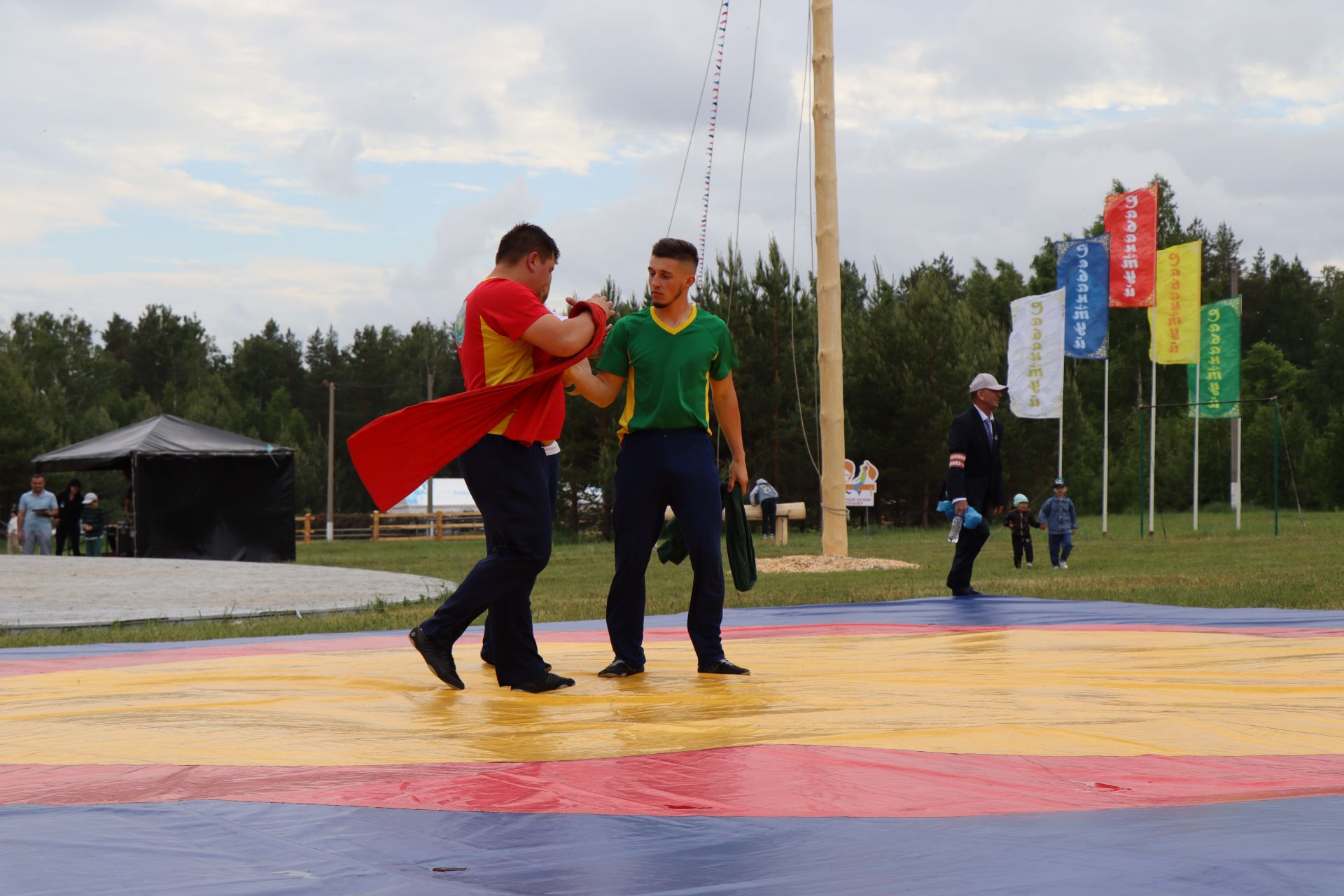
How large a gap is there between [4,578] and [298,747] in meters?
12.0

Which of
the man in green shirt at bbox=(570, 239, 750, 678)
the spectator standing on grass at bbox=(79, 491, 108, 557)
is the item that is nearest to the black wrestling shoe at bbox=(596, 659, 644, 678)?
the man in green shirt at bbox=(570, 239, 750, 678)

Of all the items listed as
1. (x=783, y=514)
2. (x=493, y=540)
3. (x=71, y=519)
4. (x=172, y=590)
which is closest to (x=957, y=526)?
Result: (x=493, y=540)

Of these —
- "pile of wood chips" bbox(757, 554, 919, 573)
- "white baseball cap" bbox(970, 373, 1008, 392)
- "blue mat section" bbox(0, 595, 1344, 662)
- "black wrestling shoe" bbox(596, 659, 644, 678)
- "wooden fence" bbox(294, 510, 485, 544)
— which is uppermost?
"white baseball cap" bbox(970, 373, 1008, 392)

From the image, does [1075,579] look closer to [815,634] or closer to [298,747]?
[815,634]

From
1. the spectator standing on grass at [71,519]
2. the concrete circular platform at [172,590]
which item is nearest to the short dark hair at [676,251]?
the concrete circular platform at [172,590]

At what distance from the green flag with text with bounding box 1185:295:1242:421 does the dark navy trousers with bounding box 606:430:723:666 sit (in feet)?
68.7

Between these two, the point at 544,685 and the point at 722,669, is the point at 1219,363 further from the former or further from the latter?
the point at 544,685

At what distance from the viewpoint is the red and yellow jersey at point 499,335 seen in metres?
4.39

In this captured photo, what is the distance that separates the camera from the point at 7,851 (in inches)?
89.6

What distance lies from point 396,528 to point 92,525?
2451 centimetres

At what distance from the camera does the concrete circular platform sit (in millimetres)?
9375

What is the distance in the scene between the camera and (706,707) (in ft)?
12.5

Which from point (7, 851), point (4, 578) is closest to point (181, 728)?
point (7, 851)

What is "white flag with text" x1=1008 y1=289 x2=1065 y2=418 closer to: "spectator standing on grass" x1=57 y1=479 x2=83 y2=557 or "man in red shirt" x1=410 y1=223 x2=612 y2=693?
"spectator standing on grass" x1=57 y1=479 x2=83 y2=557
